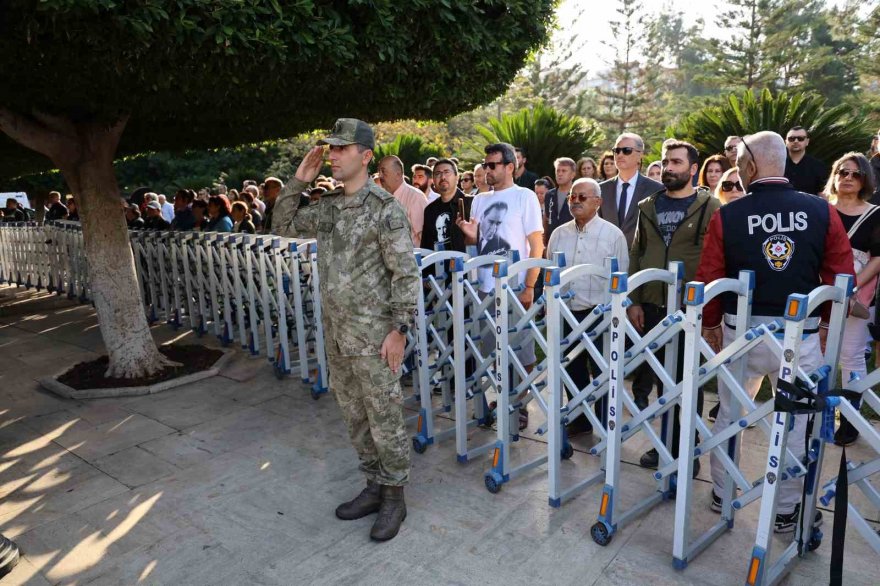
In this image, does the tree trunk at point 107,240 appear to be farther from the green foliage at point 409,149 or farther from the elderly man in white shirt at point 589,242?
the green foliage at point 409,149

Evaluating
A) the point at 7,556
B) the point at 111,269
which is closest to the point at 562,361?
the point at 7,556

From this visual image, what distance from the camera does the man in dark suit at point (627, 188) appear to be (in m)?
5.27

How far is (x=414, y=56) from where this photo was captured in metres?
5.27

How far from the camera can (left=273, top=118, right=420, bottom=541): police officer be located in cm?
344

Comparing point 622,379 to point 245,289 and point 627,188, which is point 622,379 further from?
point 245,289

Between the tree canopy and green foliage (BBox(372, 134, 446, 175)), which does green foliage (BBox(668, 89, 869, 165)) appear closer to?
the tree canopy

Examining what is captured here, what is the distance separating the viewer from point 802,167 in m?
6.92

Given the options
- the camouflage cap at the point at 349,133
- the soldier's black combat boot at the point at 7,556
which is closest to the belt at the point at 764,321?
the camouflage cap at the point at 349,133

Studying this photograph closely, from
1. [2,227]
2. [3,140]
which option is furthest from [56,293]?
[3,140]

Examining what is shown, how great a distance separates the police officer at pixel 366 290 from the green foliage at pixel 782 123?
1015 centimetres

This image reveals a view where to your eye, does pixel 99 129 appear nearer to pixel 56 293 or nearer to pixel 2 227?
pixel 56 293

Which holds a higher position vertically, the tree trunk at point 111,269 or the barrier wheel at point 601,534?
the tree trunk at point 111,269

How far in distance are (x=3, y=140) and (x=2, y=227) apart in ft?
24.1

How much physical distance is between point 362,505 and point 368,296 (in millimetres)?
1293
